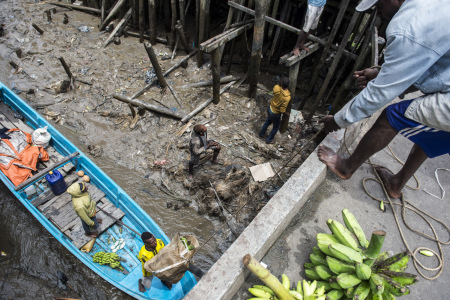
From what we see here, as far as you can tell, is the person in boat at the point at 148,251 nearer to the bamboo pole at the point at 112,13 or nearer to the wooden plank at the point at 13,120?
the wooden plank at the point at 13,120

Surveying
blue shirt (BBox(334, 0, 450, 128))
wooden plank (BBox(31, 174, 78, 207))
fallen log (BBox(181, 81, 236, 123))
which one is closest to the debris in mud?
wooden plank (BBox(31, 174, 78, 207))

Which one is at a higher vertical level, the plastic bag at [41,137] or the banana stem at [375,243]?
the banana stem at [375,243]

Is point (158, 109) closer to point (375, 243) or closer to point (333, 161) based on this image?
point (333, 161)

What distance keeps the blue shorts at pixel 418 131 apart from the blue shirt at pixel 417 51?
324 millimetres

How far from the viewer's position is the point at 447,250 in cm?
342

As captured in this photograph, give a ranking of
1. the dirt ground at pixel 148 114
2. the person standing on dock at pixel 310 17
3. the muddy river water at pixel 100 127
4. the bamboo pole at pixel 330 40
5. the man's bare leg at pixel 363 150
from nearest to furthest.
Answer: the man's bare leg at pixel 363 150
the muddy river water at pixel 100 127
the bamboo pole at pixel 330 40
the person standing on dock at pixel 310 17
the dirt ground at pixel 148 114

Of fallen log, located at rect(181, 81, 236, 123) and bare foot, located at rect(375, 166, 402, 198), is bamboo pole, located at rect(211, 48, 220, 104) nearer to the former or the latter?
fallen log, located at rect(181, 81, 236, 123)

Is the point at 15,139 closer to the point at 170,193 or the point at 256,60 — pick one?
the point at 170,193

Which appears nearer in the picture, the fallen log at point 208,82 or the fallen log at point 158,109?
the fallen log at point 158,109

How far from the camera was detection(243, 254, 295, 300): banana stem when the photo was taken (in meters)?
2.54

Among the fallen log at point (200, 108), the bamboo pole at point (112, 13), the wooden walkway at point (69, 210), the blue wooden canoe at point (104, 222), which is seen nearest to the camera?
the blue wooden canoe at point (104, 222)

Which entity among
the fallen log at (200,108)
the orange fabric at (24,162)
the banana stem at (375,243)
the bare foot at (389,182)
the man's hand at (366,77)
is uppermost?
the man's hand at (366,77)

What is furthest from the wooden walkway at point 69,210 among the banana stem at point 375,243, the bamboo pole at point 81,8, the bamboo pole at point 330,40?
the bamboo pole at point 81,8

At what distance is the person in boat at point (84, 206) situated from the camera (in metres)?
4.12
